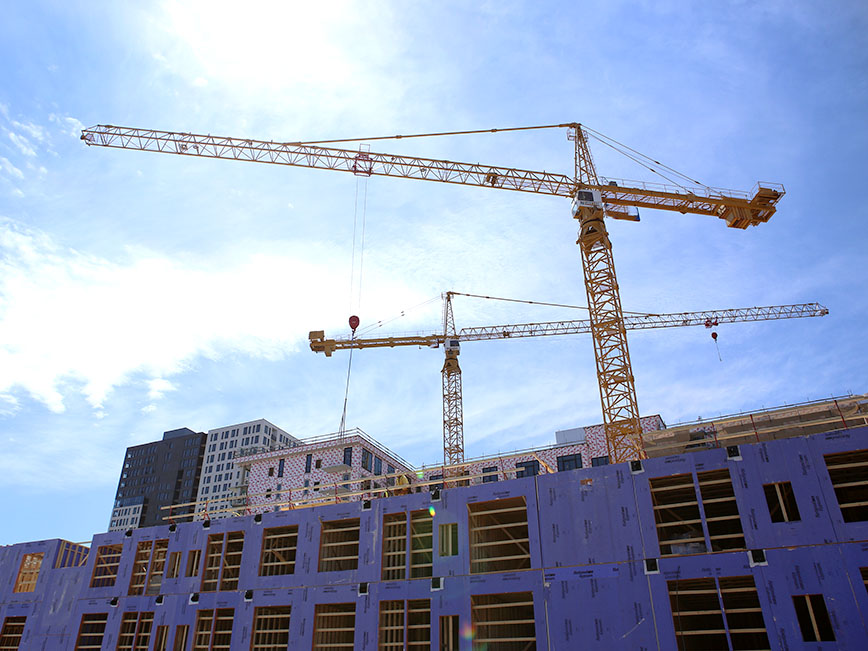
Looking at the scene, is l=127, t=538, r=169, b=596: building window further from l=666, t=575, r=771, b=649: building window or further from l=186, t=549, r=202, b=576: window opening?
l=666, t=575, r=771, b=649: building window

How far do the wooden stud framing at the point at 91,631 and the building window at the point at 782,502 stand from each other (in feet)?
113

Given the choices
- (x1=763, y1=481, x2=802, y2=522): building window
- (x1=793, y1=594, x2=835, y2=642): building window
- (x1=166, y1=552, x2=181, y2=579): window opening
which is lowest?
(x1=793, y1=594, x2=835, y2=642): building window

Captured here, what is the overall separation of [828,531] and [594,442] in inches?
1333

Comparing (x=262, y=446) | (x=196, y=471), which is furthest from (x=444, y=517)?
(x=196, y=471)

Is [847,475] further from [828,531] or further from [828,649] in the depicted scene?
[828,649]

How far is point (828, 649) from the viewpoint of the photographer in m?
18.1

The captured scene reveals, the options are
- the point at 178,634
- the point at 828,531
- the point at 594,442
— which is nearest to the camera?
the point at 828,531

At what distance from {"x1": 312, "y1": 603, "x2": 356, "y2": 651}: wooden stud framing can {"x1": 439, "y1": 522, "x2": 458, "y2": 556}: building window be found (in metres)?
5.48

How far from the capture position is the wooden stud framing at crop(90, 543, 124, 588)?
35344 millimetres

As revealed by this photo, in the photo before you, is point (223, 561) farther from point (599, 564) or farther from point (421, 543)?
point (599, 564)

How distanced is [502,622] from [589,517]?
5.21 metres

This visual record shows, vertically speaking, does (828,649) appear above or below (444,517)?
below

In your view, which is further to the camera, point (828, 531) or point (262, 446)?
point (262, 446)

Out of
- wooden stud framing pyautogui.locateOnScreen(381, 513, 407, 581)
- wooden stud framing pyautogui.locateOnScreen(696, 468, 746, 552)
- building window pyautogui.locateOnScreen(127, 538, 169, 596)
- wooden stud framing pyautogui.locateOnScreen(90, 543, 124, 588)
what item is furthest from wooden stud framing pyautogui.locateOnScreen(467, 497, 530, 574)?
wooden stud framing pyautogui.locateOnScreen(90, 543, 124, 588)
